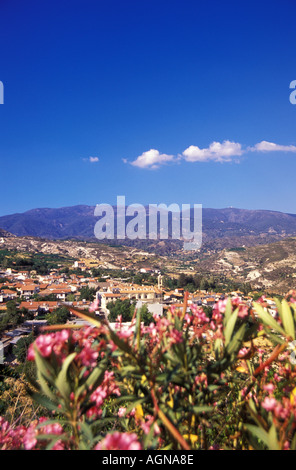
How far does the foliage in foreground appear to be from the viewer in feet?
2.56

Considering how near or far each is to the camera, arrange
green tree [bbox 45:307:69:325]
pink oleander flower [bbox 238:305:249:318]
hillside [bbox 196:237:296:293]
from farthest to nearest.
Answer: hillside [bbox 196:237:296:293] < green tree [bbox 45:307:69:325] < pink oleander flower [bbox 238:305:249:318]

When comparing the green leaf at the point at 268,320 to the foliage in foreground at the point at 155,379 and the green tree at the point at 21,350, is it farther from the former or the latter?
the green tree at the point at 21,350

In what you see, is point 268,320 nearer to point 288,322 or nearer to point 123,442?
point 288,322

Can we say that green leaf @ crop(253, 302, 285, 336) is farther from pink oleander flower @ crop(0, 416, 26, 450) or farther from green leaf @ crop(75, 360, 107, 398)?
pink oleander flower @ crop(0, 416, 26, 450)

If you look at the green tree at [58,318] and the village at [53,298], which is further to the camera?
the village at [53,298]

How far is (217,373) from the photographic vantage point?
952mm

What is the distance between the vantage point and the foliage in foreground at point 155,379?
0.78 metres

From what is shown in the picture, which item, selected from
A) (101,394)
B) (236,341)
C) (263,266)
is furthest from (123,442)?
(263,266)

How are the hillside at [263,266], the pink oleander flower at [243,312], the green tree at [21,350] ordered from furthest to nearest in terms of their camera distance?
the hillside at [263,266]
the green tree at [21,350]
the pink oleander flower at [243,312]

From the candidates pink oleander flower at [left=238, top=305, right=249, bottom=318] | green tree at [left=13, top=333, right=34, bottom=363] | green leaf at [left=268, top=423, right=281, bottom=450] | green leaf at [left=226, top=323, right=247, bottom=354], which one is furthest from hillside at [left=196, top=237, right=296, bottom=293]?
green leaf at [left=268, top=423, right=281, bottom=450]

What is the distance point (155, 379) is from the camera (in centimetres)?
87

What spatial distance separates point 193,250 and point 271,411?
13843 cm

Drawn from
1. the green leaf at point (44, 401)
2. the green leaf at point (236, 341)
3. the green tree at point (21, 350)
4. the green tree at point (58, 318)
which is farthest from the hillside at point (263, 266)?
the green leaf at point (44, 401)
